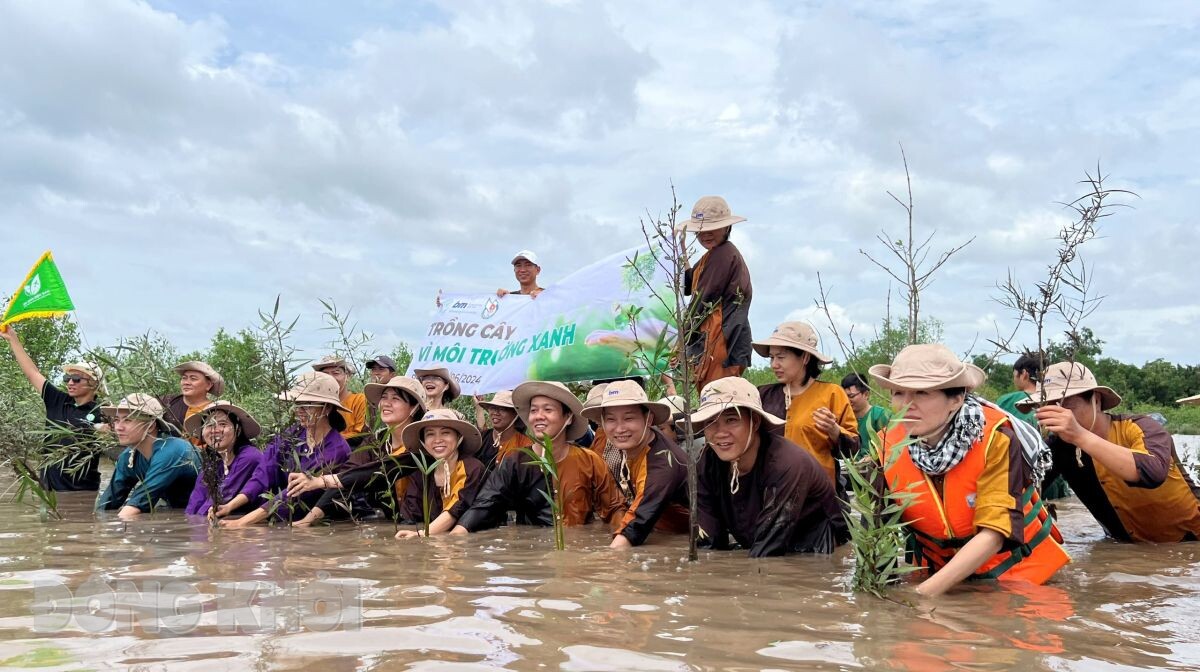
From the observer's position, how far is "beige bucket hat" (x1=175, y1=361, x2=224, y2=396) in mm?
8133

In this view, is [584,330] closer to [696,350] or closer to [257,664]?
[696,350]

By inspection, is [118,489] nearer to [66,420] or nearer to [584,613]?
[66,420]

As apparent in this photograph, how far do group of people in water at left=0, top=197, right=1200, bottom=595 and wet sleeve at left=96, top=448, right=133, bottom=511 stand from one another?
0.06ft

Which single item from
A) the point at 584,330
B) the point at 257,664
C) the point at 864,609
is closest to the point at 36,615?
the point at 257,664

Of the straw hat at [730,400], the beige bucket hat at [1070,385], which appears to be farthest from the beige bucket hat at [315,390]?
the beige bucket hat at [1070,385]

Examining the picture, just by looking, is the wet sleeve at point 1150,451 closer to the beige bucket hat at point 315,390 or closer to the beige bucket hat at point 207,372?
the beige bucket hat at point 315,390

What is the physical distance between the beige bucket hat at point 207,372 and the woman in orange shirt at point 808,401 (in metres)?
4.48

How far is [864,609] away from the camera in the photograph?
3.88 metres

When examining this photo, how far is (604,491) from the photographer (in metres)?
6.93

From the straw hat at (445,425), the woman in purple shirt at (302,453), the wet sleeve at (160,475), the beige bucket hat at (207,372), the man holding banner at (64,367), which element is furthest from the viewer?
the man holding banner at (64,367)

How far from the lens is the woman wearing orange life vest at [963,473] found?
4.10m

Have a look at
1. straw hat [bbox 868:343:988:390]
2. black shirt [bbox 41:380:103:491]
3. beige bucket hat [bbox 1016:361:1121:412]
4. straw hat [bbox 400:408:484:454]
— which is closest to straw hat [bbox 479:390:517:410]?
straw hat [bbox 400:408:484:454]

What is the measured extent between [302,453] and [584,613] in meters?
4.28

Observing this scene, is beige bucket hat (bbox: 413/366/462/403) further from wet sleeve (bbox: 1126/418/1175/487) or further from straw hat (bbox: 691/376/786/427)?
wet sleeve (bbox: 1126/418/1175/487)
